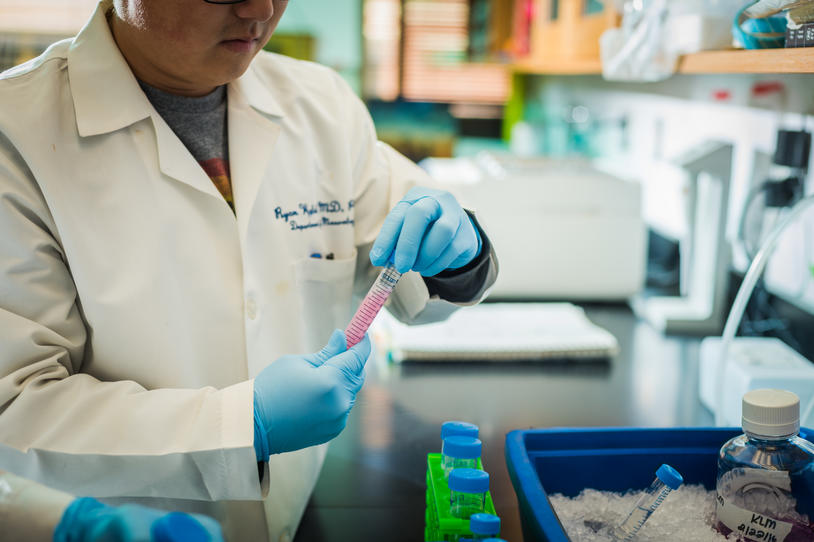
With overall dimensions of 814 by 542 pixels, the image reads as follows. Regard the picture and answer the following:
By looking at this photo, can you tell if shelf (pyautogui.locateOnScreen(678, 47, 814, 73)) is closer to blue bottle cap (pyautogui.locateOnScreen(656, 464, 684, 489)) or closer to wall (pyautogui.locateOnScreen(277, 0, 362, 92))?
blue bottle cap (pyautogui.locateOnScreen(656, 464, 684, 489))

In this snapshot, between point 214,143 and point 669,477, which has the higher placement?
point 214,143

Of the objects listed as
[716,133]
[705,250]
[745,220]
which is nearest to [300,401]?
[745,220]

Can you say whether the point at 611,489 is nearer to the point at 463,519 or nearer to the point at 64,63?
the point at 463,519

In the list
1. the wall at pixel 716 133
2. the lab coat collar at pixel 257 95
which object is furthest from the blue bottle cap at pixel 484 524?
the wall at pixel 716 133

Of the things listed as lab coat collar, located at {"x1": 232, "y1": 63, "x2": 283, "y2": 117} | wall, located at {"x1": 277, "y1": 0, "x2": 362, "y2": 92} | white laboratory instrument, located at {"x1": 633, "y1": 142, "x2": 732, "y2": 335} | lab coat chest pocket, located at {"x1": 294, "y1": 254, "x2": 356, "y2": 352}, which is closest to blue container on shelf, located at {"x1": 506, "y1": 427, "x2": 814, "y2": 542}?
lab coat chest pocket, located at {"x1": 294, "y1": 254, "x2": 356, "y2": 352}

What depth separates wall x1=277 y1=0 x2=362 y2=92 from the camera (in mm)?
4746

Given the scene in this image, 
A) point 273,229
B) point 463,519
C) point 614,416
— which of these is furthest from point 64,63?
point 614,416

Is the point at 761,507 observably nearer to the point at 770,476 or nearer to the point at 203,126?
the point at 770,476

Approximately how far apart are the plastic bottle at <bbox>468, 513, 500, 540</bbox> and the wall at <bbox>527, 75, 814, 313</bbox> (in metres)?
1.19

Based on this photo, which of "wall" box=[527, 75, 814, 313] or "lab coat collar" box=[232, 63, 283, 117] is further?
"wall" box=[527, 75, 814, 313]

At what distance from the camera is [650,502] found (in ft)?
2.78

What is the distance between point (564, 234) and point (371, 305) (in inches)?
53.0

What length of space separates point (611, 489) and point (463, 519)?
0.30 metres

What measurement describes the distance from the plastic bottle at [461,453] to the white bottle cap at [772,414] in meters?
0.29
